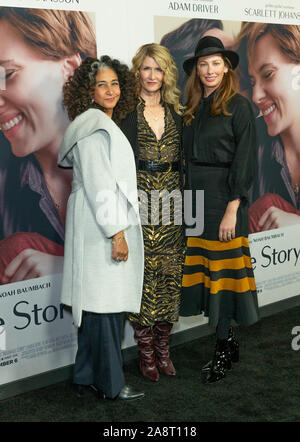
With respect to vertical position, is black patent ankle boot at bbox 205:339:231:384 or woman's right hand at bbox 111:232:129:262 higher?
woman's right hand at bbox 111:232:129:262

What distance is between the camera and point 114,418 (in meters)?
2.43

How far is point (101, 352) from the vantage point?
250 cm

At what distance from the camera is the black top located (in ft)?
8.42

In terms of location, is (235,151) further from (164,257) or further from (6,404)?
(6,404)

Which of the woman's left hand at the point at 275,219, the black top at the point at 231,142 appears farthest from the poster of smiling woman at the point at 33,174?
the woman's left hand at the point at 275,219

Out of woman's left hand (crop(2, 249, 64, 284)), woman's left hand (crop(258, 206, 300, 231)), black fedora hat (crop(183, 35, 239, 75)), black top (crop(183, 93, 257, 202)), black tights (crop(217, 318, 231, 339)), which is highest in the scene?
black fedora hat (crop(183, 35, 239, 75))

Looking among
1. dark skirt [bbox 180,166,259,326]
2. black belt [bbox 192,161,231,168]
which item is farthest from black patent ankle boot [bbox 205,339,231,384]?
black belt [bbox 192,161,231,168]

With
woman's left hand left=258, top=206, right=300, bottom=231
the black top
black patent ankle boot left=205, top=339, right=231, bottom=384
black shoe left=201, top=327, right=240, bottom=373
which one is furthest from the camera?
woman's left hand left=258, top=206, right=300, bottom=231

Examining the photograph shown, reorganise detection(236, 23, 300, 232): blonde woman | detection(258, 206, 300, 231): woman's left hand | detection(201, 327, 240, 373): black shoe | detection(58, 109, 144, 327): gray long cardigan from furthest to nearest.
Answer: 1. detection(258, 206, 300, 231): woman's left hand
2. detection(236, 23, 300, 232): blonde woman
3. detection(201, 327, 240, 373): black shoe
4. detection(58, 109, 144, 327): gray long cardigan

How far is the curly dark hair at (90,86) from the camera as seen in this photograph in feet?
8.02

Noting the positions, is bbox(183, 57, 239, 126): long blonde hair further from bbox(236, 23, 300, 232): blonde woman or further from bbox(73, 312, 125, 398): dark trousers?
bbox(73, 312, 125, 398): dark trousers

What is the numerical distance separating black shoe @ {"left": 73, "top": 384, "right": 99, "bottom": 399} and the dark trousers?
0.05 m

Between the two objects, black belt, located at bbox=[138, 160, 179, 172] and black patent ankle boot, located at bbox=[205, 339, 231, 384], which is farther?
black patent ankle boot, located at bbox=[205, 339, 231, 384]

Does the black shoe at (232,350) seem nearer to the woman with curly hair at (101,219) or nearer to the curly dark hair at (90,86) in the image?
the woman with curly hair at (101,219)
